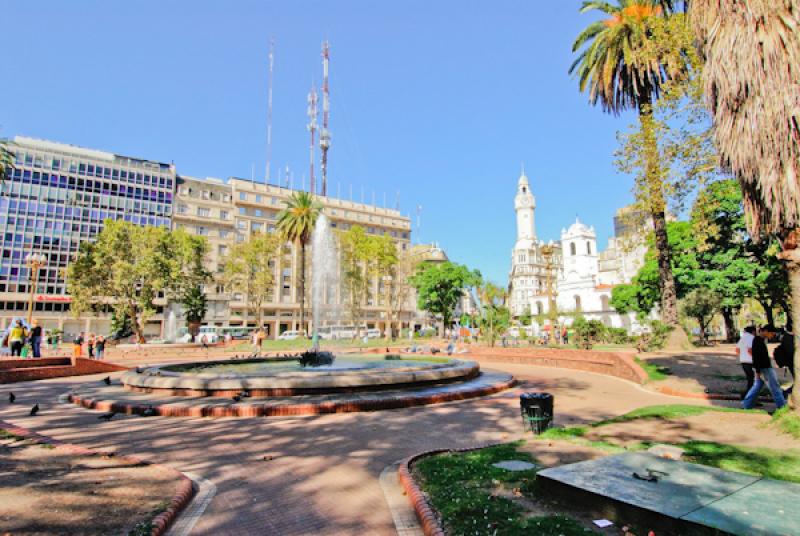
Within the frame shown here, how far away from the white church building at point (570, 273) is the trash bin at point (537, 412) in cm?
6641

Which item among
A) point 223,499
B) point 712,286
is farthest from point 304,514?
point 712,286

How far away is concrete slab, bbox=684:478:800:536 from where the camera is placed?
10.7ft

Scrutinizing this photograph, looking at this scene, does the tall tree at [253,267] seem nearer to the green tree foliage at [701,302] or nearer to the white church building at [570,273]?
the green tree foliage at [701,302]

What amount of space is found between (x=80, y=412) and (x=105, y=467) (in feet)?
20.5

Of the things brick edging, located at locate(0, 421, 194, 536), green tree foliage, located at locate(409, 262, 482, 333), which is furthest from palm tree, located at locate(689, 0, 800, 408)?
green tree foliage, located at locate(409, 262, 482, 333)

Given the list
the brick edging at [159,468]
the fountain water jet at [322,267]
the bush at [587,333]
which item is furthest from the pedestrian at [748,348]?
the fountain water jet at [322,267]

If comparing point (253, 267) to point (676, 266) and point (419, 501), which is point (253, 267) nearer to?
point (676, 266)

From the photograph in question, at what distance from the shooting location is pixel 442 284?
6469 centimetres

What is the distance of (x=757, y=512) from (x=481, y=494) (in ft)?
7.74

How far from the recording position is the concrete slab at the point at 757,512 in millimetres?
3256

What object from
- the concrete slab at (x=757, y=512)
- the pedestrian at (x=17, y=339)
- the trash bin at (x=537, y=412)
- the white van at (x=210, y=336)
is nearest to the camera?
the concrete slab at (x=757, y=512)

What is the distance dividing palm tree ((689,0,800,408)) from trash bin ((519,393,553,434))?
396 cm

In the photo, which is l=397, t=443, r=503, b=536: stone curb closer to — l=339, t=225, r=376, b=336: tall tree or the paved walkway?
the paved walkway

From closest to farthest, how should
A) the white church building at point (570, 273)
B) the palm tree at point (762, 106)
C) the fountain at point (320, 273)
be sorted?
1. the palm tree at point (762, 106)
2. the fountain at point (320, 273)
3. the white church building at point (570, 273)
